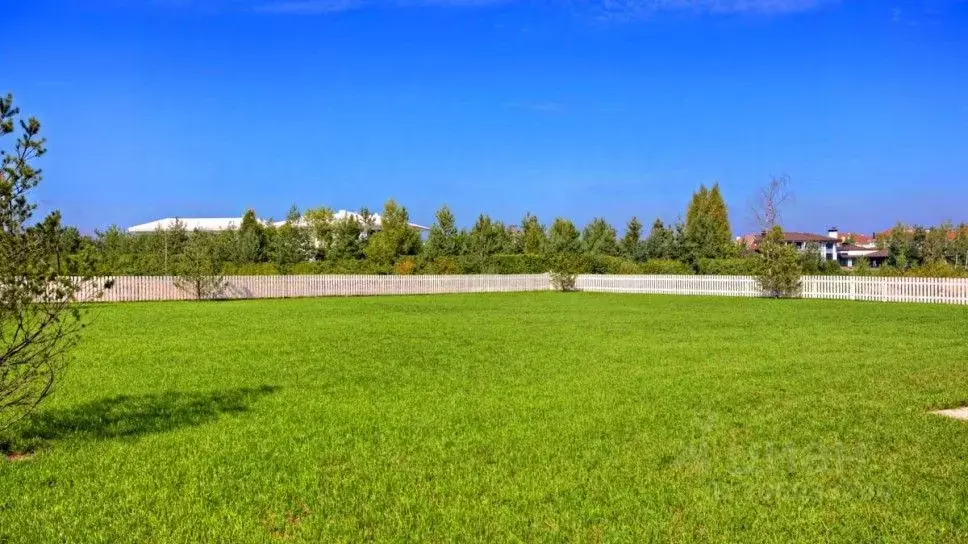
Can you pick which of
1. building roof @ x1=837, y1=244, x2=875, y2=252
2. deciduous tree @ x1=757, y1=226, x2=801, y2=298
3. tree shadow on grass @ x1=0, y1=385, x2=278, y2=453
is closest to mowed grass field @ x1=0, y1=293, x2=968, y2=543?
tree shadow on grass @ x1=0, y1=385, x2=278, y2=453

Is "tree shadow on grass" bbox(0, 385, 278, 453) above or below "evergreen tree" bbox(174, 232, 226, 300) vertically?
below

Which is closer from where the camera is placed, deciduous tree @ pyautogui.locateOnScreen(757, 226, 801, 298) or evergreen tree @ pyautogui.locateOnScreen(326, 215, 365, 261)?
deciduous tree @ pyautogui.locateOnScreen(757, 226, 801, 298)

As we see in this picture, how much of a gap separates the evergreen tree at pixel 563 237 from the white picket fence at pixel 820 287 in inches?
608

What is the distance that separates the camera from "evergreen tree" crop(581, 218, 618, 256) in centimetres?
5466

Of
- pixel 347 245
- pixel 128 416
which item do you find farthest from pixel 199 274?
pixel 128 416

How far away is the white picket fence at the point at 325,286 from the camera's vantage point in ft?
90.2

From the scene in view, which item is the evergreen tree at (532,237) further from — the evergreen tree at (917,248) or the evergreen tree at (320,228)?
the evergreen tree at (917,248)

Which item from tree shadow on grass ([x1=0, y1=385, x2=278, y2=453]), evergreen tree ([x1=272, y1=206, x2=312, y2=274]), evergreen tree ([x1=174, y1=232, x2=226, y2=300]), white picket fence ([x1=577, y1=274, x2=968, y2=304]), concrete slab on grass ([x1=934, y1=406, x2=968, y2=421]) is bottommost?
concrete slab on grass ([x1=934, y1=406, x2=968, y2=421])

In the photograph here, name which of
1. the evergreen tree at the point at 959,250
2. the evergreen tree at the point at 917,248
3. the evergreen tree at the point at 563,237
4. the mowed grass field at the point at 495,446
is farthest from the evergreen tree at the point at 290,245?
the evergreen tree at the point at 959,250

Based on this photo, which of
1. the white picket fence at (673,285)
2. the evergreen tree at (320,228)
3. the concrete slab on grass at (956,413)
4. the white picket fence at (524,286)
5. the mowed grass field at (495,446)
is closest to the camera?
the mowed grass field at (495,446)

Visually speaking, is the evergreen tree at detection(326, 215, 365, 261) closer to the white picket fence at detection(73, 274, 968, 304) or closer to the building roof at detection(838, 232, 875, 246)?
the white picket fence at detection(73, 274, 968, 304)

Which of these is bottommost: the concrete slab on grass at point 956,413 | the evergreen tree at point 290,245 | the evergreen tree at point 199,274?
the concrete slab on grass at point 956,413

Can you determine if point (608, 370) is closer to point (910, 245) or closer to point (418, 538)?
point (418, 538)

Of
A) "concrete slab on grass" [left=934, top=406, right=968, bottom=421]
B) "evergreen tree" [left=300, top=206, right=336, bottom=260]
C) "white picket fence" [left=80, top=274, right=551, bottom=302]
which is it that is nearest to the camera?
"concrete slab on grass" [left=934, top=406, right=968, bottom=421]
